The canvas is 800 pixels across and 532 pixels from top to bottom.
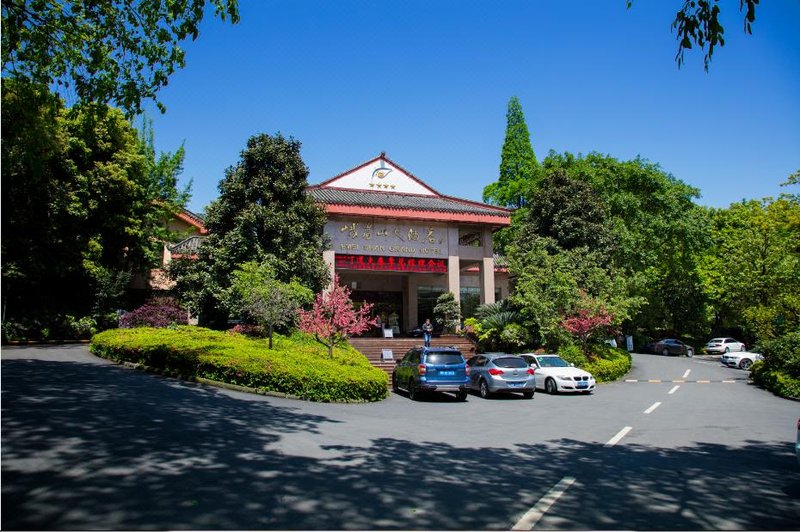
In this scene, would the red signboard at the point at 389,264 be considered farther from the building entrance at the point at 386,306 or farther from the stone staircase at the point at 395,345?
the building entrance at the point at 386,306

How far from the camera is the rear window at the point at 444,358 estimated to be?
16391mm

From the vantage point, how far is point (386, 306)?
34.9 meters

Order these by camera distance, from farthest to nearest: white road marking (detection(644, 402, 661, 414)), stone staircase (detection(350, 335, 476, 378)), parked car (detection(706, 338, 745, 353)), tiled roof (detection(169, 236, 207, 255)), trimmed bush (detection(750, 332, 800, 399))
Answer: parked car (detection(706, 338, 745, 353)) → tiled roof (detection(169, 236, 207, 255)) → stone staircase (detection(350, 335, 476, 378)) → trimmed bush (detection(750, 332, 800, 399)) → white road marking (detection(644, 402, 661, 414))

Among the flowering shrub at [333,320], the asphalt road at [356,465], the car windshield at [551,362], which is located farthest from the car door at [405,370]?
the car windshield at [551,362]

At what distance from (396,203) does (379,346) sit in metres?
8.80

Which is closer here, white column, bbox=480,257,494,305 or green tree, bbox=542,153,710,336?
white column, bbox=480,257,494,305

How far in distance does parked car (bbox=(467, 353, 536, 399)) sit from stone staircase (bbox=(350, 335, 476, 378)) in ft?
23.9

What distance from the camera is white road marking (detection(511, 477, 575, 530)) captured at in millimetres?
5152

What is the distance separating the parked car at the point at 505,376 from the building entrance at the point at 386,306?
16379 mm

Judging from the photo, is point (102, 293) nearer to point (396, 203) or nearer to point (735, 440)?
point (396, 203)

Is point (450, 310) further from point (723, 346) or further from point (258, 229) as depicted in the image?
point (723, 346)

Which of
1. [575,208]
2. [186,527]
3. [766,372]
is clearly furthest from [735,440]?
[575,208]

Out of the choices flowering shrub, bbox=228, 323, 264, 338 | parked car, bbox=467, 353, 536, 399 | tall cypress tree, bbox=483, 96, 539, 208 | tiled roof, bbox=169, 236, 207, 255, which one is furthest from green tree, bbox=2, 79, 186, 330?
tall cypress tree, bbox=483, 96, 539, 208

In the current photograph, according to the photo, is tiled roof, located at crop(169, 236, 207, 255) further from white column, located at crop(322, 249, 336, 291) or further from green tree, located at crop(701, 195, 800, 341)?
green tree, located at crop(701, 195, 800, 341)
